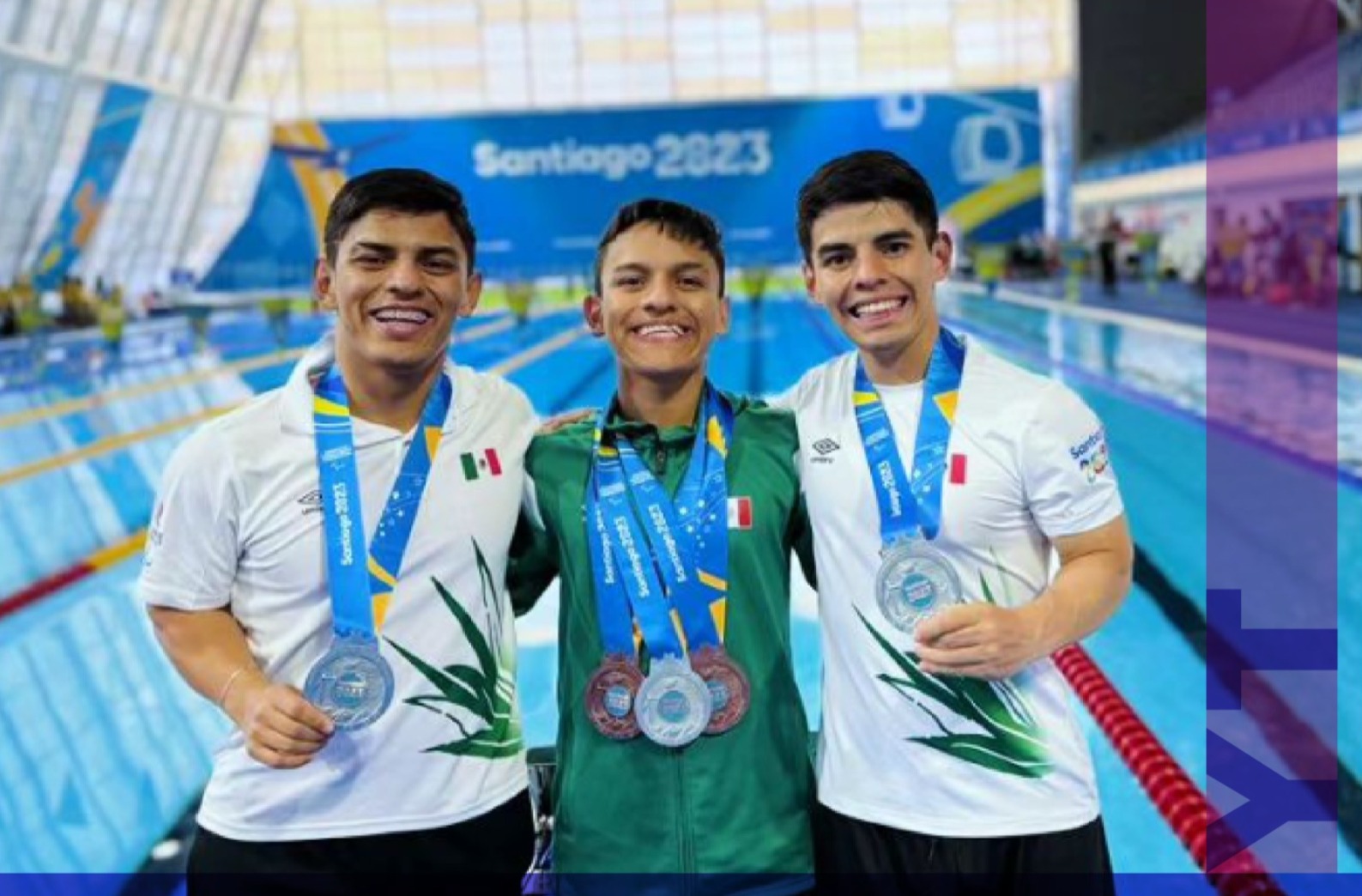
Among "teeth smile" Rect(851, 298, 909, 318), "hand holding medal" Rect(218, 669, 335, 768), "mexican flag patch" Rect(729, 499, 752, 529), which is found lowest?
"hand holding medal" Rect(218, 669, 335, 768)

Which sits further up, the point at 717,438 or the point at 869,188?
the point at 869,188

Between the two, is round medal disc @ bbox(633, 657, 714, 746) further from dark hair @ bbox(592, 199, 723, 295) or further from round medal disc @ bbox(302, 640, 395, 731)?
dark hair @ bbox(592, 199, 723, 295)

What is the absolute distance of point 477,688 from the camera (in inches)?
67.5

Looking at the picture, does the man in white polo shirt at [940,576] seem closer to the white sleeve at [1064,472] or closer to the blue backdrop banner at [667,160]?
the white sleeve at [1064,472]

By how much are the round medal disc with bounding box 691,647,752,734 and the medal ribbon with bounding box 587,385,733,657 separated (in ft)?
0.09

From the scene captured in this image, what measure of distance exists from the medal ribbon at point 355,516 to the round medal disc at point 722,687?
405 millimetres

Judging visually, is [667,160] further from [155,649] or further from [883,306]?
[883,306]

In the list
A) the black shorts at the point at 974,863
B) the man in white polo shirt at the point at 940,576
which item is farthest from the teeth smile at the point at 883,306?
the black shorts at the point at 974,863

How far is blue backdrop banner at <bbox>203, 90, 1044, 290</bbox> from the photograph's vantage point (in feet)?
64.1

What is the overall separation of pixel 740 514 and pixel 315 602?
564 mm

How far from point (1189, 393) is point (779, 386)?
10.3 ft

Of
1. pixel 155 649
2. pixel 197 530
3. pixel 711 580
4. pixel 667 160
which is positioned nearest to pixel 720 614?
pixel 711 580

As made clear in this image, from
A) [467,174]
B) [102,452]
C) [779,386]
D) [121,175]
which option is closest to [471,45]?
[467,174]

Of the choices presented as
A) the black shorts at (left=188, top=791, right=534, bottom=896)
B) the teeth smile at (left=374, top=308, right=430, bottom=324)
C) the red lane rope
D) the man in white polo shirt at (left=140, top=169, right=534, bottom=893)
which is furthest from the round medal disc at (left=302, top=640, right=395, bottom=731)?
the red lane rope
